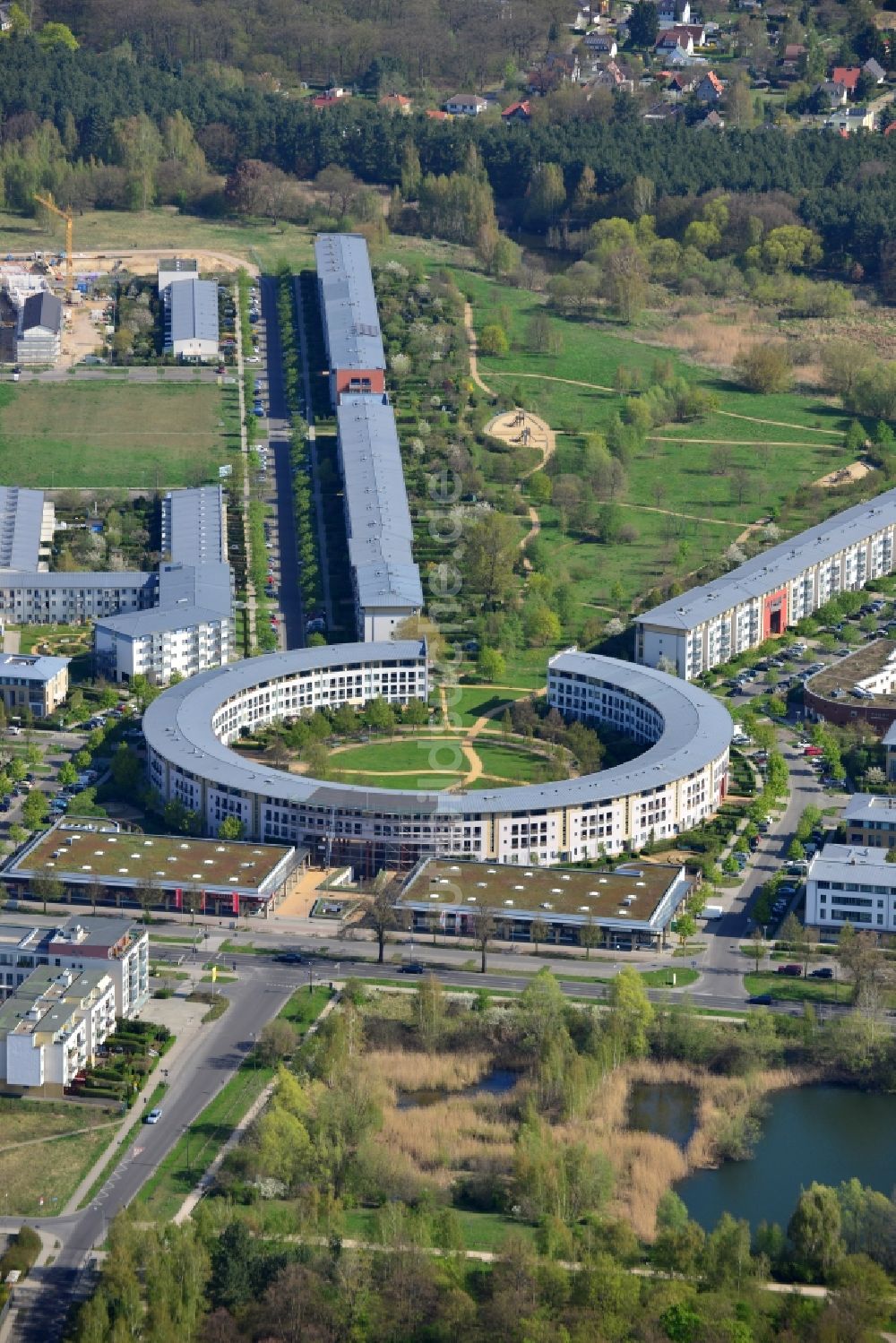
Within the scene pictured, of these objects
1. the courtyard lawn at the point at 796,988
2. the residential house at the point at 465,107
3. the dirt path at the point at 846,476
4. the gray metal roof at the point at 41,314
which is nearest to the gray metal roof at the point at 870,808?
the courtyard lawn at the point at 796,988

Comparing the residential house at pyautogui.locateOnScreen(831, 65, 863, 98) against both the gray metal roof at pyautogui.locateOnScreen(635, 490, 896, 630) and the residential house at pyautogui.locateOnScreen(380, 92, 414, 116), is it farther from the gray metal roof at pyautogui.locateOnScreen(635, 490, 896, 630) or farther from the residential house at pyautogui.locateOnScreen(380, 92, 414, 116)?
the gray metal roof at pyautogui.locateOnScreen(635, 490, 896, 630)

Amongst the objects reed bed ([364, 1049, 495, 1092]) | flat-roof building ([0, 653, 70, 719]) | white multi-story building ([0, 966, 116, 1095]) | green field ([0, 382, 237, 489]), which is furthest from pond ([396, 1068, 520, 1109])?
green field ([0, 382, 237, 489])

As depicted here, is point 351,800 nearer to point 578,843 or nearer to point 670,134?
point 578,843

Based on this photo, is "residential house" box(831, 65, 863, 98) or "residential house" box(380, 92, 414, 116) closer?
"residential house" box(380, 92, 414, 116)

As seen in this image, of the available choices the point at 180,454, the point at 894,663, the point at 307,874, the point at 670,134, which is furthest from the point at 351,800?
the point at 670,134

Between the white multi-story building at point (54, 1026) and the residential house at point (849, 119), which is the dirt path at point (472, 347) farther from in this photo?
the white multi-story building at point (54, 1026)

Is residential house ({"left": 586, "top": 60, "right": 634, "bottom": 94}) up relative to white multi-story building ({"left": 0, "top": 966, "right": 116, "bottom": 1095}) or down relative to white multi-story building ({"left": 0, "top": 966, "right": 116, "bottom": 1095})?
up
